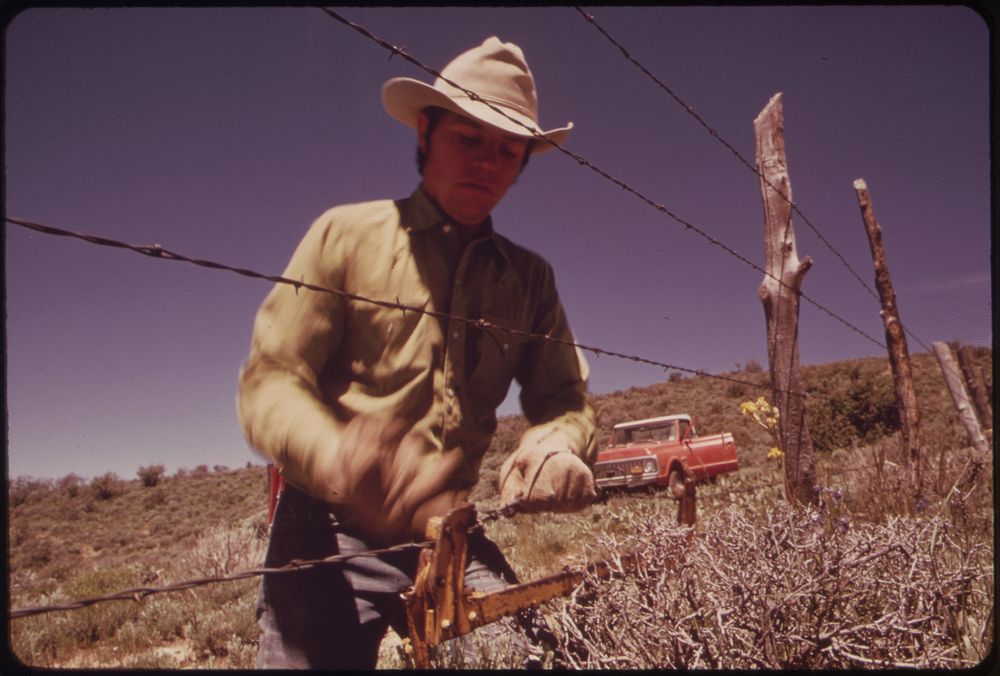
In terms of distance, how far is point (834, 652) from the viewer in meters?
1.81

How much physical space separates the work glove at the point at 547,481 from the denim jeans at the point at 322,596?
309 millimetres

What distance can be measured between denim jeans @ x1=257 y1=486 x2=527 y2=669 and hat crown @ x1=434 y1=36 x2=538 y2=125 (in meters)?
1.08

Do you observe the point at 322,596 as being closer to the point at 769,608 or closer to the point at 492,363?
the point at 492,363

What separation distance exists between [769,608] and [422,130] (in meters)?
1.73

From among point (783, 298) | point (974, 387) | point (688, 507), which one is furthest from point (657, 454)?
point (688, 507)

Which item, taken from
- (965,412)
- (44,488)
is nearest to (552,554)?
(965,412)

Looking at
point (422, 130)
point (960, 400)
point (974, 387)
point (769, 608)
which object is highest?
point (422, 130)

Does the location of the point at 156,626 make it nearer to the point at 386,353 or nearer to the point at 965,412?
the point at 386,353

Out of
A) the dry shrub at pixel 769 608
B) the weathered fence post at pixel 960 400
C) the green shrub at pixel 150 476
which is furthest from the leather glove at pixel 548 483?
the green shrub at pixel 150 476

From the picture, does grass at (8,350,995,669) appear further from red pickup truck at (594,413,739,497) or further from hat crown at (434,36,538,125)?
hat crown at (434,36,538,125)

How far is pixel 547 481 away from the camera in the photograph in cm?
145

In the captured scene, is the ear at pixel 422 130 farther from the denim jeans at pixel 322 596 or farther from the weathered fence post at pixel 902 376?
the weathered fence post at pixel 902 376

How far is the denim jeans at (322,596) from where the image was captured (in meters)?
1.34

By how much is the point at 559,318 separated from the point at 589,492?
1.67 ft
